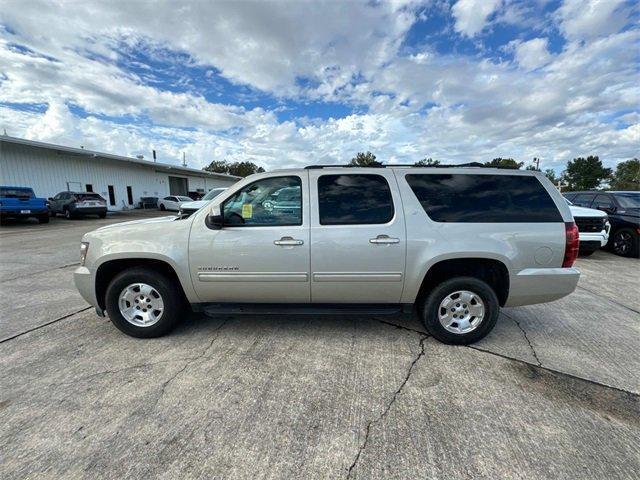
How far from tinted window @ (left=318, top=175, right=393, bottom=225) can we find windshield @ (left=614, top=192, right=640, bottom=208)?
31.2ft

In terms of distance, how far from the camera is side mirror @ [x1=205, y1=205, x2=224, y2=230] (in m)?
3.21

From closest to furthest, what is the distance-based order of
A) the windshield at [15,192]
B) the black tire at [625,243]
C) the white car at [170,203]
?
the black tire at [625,243]
the windshield at [15,192]
the white car at [170,203]

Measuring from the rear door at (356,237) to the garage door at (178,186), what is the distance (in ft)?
120

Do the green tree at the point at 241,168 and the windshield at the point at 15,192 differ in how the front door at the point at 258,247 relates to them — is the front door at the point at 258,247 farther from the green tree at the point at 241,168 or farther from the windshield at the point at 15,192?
the green tree at the point at 241,168

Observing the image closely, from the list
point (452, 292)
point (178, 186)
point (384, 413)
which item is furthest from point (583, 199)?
point (178, 186)

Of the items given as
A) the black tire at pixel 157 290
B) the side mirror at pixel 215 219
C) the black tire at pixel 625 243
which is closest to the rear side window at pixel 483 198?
the side mirror at pixel 215 219

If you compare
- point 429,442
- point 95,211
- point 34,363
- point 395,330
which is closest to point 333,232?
point 395,330

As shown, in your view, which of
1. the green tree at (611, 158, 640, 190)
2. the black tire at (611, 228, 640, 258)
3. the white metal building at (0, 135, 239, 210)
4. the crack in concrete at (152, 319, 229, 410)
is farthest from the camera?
the green tree at (611, 158, 640, 190)

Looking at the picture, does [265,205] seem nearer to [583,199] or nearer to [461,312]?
[461,312]

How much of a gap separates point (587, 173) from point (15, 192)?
92.3 meters

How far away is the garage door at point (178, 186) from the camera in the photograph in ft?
119

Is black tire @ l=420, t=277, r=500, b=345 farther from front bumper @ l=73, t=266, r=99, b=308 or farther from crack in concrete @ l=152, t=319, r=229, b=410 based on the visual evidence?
front bumper @ l=73, t=266, r=99, b=308

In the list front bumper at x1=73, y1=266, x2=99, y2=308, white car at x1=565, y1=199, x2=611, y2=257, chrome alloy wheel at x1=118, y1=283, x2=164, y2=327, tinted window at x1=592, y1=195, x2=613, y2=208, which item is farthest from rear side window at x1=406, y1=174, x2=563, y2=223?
tinted window at x1=592, y1=195, x2=613, y2=208

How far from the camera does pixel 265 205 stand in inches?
134
